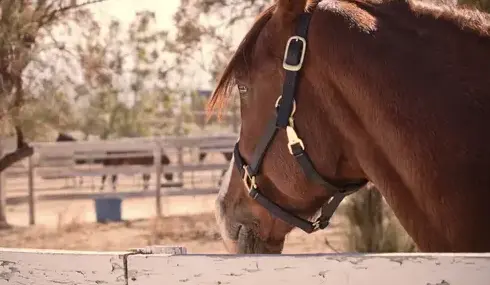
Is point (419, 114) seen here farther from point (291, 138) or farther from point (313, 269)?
point (313, 269)

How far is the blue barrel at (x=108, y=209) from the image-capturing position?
11.7 m

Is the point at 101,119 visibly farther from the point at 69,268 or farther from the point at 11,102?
the point at 69,268

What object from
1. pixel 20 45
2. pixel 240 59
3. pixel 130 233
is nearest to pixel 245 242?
pixel 240 59

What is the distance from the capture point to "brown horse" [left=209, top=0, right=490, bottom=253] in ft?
5.92

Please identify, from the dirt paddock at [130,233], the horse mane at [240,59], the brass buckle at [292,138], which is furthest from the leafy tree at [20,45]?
the brass buckle at [292,138]

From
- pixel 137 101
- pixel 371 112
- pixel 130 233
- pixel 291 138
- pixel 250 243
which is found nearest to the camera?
pixel 371 112

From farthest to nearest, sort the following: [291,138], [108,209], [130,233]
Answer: [108,209] → [130,233] → [291,138]

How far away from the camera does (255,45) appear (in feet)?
7.23

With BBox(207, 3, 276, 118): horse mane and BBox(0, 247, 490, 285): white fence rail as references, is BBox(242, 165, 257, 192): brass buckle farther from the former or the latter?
BBox(0, 247, 490, 285): white fence rail

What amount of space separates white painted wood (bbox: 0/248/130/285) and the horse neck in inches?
31.7

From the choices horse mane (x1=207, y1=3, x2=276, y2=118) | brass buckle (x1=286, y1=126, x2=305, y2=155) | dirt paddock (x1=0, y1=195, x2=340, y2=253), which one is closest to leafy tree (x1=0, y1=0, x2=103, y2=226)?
dirt paddock (x1=0, y1=195, x2=340, y2=253)

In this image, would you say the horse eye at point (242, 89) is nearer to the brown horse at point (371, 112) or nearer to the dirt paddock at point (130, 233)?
the brown horse at point (371, 112)

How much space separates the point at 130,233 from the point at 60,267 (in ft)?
27.7

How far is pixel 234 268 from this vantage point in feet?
5.23
